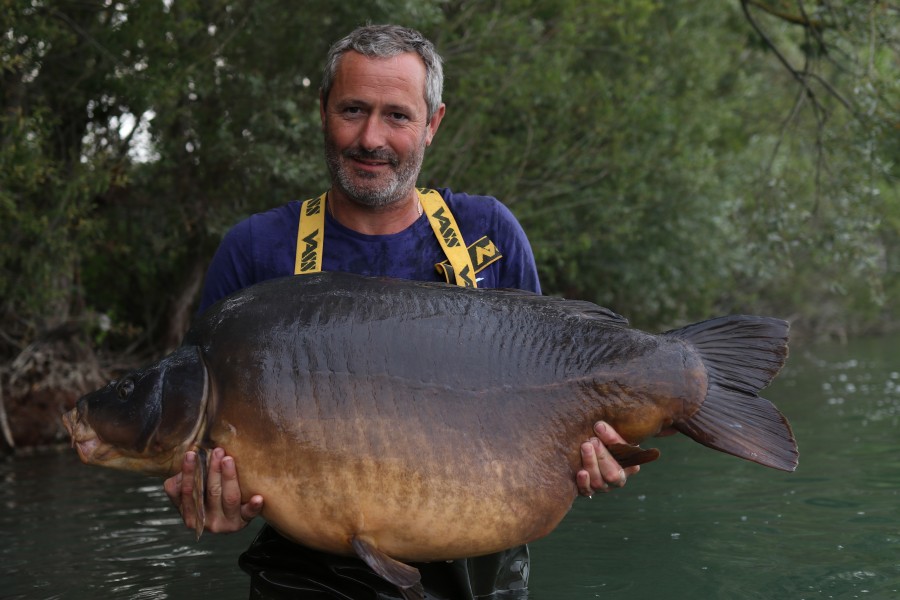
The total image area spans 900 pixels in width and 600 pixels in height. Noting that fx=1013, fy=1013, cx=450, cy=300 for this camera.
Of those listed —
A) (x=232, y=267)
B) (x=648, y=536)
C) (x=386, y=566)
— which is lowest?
(x=648, y=536)

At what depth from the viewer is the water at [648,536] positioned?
14.8 ft

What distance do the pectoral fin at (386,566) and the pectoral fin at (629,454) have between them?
0.65 meters

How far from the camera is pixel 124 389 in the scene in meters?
2.79

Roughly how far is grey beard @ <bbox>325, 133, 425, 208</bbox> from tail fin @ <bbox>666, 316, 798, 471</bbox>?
992mm

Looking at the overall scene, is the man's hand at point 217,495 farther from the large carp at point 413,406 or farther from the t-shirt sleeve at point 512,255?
the t-shirt sleeve at point 512,255

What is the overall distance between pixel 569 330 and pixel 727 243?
14.7 meters

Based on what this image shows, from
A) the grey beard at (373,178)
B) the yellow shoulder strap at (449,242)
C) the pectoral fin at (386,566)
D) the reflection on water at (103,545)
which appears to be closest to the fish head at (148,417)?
the pectoral fin at (386,566)

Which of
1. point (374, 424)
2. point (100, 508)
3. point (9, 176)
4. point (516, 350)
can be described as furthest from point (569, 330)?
point (9, 176)

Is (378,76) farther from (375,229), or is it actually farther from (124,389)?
(124,389)

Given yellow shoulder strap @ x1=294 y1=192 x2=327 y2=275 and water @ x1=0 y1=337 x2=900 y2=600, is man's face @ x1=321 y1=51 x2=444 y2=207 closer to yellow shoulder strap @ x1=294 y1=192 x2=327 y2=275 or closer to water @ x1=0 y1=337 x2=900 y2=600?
yellow shoulder strap @ x1=294 y1=192 x2=327 y2=275

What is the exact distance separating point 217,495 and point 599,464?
1.05 meters

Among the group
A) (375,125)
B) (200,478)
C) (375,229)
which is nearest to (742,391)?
(375,229)

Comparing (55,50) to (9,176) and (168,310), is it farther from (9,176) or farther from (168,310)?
(168,310)

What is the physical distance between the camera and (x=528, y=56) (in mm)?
11945
